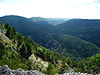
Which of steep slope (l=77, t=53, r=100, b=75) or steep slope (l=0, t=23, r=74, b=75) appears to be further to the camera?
steep slope (l=77, t=53, r=100, b=75)

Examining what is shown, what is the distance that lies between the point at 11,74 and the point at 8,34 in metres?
53.2

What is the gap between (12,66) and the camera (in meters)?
16.0

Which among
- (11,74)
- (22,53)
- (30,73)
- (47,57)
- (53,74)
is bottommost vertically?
(47,57)

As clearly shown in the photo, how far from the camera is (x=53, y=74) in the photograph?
1755 centimetres

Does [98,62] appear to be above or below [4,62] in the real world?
below

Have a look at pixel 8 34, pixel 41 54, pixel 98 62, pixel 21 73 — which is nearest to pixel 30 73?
pixel 21 73

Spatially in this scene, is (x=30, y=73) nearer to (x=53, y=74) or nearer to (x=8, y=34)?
(x=53, y=74)

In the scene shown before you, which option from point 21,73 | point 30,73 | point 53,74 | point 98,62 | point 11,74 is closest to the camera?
point 11,74

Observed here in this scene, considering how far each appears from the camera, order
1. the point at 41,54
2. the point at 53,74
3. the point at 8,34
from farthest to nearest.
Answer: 1. the point at 41,54
2. the point at 8,34
3. the point at 53,74

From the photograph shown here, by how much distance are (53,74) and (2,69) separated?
8.95m

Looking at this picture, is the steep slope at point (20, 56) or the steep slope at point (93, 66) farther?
the steep slope at point (93, 66)

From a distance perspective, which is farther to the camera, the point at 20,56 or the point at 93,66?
the point at 20,56

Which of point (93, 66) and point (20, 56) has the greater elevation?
point (93, 66)

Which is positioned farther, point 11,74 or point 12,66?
point 12,66
